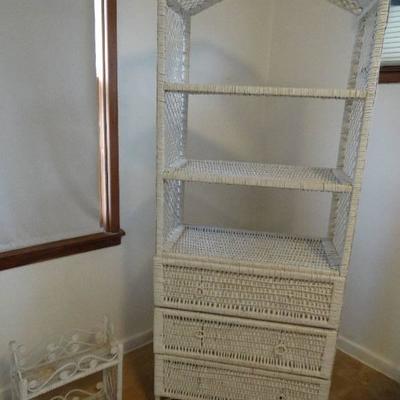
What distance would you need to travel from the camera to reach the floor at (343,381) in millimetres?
1568

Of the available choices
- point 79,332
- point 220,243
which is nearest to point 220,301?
point 220,243

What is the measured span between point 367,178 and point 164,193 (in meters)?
0.90

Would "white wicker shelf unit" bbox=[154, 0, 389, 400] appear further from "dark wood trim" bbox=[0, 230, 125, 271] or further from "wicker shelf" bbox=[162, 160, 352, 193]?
"dark wood trim" bbox=[0, 230, 125, 271]

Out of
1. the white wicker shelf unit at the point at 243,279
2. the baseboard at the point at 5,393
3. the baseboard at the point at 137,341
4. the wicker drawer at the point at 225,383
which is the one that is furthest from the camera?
the baseboard at the point at 137,341

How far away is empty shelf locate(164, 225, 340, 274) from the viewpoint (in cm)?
127

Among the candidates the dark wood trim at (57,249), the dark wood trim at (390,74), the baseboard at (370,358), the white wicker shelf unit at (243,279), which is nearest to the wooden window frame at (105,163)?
the dark wood trim at (57,249)

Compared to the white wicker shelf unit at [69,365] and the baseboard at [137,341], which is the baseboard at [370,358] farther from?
the white wicker shelf unit at [69,365]

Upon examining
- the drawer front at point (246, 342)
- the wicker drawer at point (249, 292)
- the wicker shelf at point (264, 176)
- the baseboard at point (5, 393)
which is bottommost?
the baseboard at point (5, 393)

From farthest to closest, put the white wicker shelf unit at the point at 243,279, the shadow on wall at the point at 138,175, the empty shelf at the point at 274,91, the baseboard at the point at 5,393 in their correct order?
the shadow on wall at the point at 138,175 → the baseboard at the point at 5,393 → the white wicker shelf unit at the point at 243,279 → the empty shelf at the point at 274,91

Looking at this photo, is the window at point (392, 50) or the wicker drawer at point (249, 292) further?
the window at point (392, 50)

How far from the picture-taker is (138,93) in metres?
1.56

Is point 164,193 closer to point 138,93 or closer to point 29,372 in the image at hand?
point 138,93

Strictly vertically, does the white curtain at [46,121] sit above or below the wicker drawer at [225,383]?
above

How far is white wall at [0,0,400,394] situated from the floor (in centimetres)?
10
